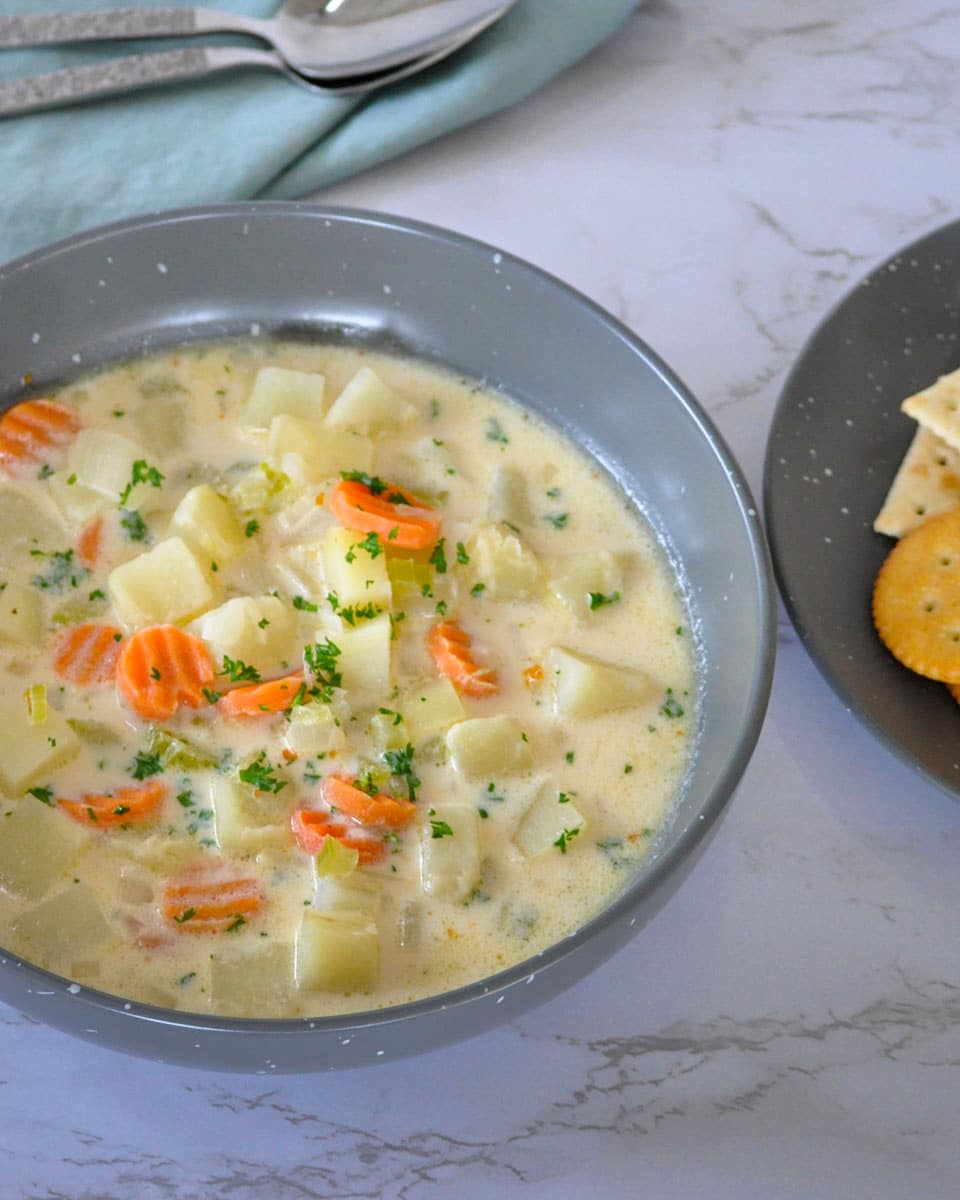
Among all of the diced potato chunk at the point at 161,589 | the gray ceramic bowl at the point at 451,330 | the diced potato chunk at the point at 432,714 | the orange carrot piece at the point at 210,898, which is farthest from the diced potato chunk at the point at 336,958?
the diced potato chunk at the point at 161,589

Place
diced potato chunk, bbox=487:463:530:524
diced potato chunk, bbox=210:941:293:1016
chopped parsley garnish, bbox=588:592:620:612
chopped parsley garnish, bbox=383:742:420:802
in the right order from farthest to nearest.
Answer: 1. diced potato chunk, bbox=487:463:530:524
2. chopped parsley garnish, bbox=588:592:620:612
3. chopped parsley garnish, bbox=383:742:420:802
4. diced potato chunk, bbox=210:941:293:1016

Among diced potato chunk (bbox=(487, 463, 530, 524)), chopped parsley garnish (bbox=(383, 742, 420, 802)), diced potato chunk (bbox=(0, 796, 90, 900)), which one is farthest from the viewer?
diced potato chunk (bbox=(487, 463, 530, 524))

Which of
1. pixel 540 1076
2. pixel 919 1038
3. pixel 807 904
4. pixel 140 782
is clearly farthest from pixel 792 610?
pixel 140 782

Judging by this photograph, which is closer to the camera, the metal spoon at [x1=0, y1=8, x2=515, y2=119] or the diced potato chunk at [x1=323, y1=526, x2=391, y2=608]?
the diced potato chunk at [x1=323, y1=526, x2=391, y2=608]

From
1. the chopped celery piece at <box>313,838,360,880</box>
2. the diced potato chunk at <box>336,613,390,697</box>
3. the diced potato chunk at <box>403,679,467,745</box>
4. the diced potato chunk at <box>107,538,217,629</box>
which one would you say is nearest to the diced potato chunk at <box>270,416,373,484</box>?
the diced potato chunk at <box>107,538,217,629</box>

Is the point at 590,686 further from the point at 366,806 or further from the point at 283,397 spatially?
the point at 283,397

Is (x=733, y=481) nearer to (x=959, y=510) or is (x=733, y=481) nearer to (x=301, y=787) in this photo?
(x=959, y=510)

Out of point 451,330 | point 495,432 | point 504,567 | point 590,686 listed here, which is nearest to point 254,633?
point 504,567

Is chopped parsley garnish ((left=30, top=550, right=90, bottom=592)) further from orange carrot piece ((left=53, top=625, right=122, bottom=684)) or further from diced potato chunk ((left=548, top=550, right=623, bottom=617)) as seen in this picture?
diced potato chunk ((left=548, top=550, right=623, bottom=617))
